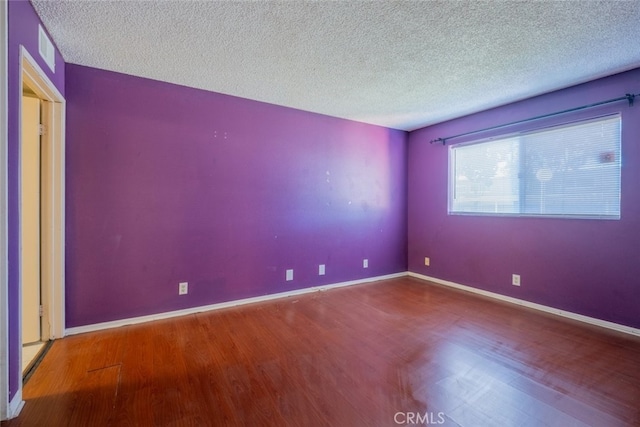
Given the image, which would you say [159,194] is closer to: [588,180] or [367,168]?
[367,168]

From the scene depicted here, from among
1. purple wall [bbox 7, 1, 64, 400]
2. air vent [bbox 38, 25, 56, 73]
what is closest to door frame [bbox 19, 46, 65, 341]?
air vent [bbox 38, 25, 56, 73]

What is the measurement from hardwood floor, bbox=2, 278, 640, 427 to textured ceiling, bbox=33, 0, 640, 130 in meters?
2.35

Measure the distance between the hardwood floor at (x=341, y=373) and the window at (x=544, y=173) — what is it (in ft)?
3.94

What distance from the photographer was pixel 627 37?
2.01 metres

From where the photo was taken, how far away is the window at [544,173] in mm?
2648

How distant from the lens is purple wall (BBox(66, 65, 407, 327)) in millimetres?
2484

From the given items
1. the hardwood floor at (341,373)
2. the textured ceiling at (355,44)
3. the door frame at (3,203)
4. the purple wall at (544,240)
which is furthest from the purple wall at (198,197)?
the door frame at (3,203)

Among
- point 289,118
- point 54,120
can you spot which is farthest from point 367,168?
point 54,120

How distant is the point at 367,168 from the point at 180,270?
281 cm

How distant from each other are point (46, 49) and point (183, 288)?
2.20 metres

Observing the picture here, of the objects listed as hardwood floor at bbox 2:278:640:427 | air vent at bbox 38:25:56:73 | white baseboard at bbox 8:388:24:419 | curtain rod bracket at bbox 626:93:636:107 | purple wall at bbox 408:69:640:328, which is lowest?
hardwood floor at bbox 2:278:640:427

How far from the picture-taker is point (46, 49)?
196 centimetres

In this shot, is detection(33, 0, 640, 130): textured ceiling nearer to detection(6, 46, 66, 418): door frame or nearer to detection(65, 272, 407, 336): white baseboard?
detection(6, 46, 66, 418): door frame

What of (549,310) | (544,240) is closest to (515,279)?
(549,310)
